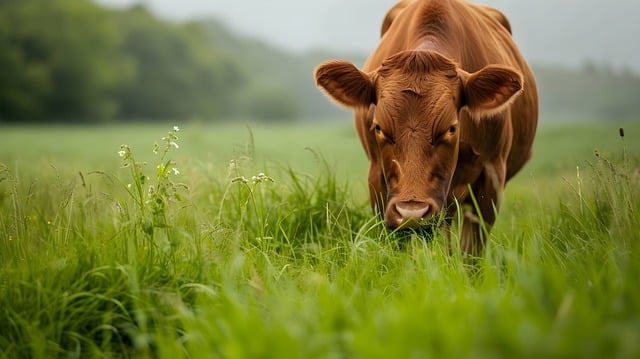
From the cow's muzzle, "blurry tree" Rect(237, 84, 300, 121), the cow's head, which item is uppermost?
the cow's head

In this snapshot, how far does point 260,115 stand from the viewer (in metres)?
91.6

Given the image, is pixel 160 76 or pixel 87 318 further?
pixel 160 76

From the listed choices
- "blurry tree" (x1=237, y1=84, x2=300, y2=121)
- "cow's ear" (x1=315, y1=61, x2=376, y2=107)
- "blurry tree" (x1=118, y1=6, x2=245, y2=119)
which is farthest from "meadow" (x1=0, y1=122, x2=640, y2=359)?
"blurry tree" (x1=237, y1=84, x2=300, y2=121)

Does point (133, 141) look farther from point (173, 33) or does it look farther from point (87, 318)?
point (173, 33)

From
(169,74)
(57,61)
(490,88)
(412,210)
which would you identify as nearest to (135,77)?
(169,74)

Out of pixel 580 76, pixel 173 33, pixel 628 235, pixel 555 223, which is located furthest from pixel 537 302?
pixel 580 76

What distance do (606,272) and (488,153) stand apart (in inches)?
81.0

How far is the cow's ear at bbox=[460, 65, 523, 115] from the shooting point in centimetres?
408

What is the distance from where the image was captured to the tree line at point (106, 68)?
56.1m

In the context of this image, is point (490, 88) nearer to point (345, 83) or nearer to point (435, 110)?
point (435, 110)

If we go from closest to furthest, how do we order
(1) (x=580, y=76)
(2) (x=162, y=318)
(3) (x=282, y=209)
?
(2) (x=162, y=318), (3) (x=282, y=209), (1) (x=580, y=76)

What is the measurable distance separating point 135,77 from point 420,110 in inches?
2832

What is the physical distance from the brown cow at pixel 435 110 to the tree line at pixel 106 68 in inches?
2224

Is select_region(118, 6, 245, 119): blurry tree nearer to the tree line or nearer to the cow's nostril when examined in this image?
the tree line
